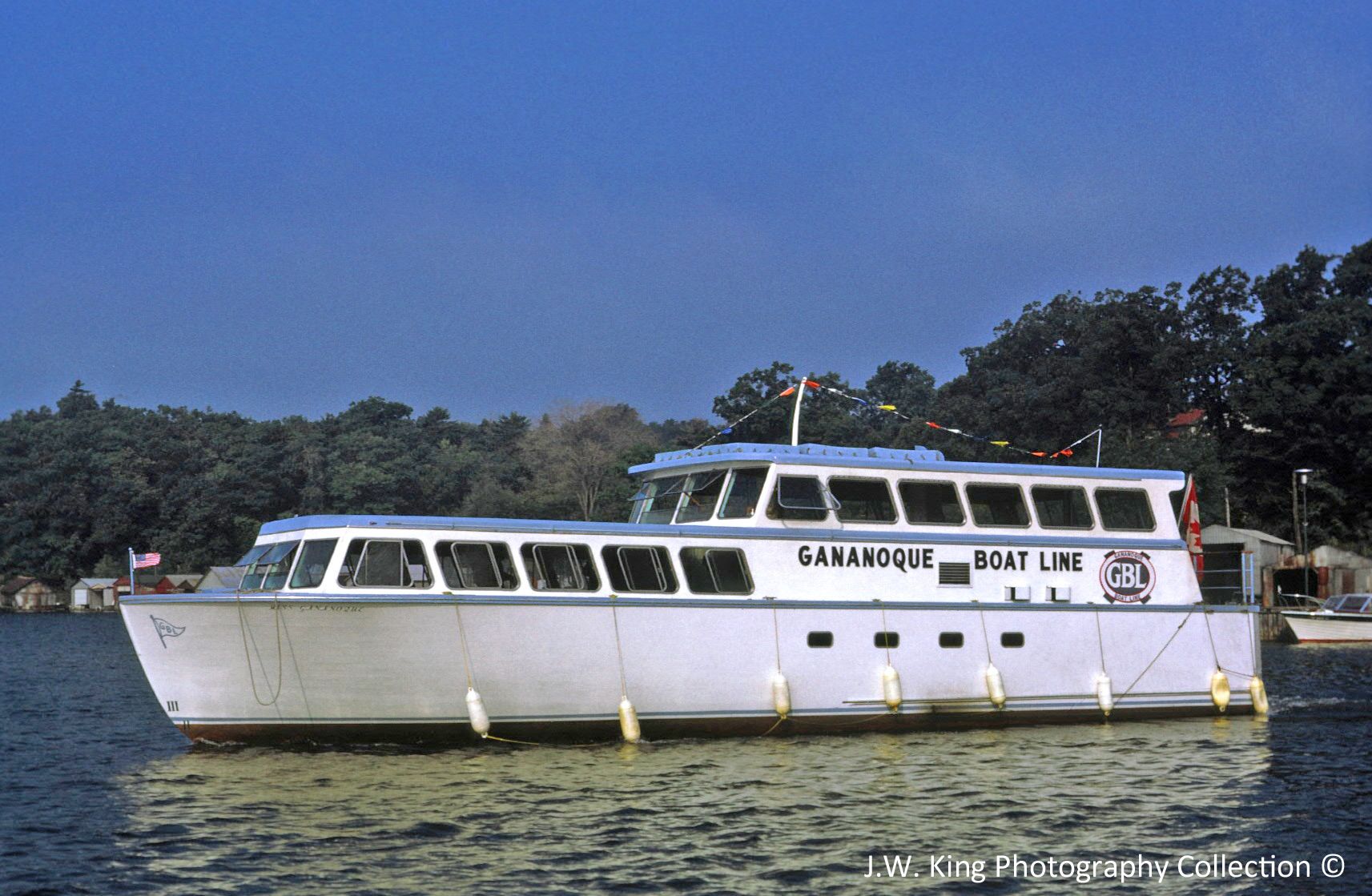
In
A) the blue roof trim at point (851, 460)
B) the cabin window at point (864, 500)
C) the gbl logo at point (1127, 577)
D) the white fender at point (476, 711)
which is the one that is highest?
the blue roof trim at point (851, 460)

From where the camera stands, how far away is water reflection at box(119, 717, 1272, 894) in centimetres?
1446

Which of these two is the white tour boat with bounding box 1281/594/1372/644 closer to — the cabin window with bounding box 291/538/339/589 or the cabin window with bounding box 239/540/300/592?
the cabin window with bounding box 291/538/339/589

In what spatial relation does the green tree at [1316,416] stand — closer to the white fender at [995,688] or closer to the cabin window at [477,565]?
the white fender at [995,688]

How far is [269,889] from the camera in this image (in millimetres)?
13719

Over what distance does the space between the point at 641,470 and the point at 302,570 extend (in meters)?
6.86

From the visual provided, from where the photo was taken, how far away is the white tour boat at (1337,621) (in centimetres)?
4928

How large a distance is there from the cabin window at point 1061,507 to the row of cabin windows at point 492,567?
5.95 meters

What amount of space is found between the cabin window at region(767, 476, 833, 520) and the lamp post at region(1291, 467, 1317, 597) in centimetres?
4358

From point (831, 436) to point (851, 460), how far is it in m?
67.1

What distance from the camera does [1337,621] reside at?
163ft

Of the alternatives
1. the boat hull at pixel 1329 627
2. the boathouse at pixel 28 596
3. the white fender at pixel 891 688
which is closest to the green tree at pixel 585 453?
the boathouse at pixel 28 596

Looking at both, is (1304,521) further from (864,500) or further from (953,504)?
(864,500)

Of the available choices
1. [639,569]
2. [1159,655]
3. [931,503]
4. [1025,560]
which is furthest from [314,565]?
[1159,655]

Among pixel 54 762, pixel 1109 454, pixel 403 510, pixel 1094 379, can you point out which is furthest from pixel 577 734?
pixel 403 510
